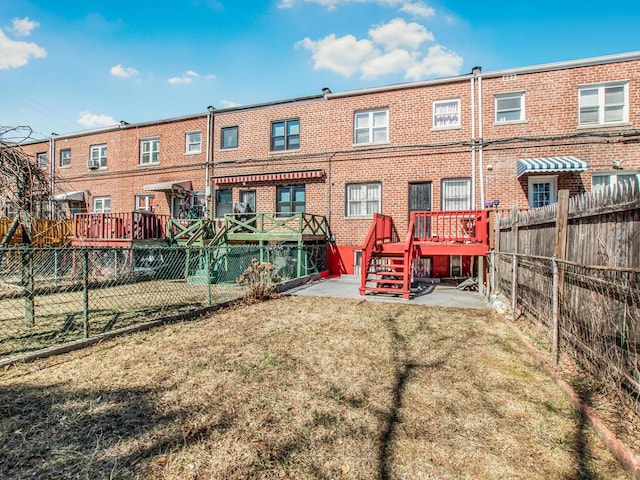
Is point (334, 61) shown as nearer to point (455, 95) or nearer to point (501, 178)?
point (455, 95)

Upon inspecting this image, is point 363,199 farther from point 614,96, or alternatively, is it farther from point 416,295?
point 614,96

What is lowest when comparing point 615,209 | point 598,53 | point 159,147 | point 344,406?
point 344,406

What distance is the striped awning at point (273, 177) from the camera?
14.2 m

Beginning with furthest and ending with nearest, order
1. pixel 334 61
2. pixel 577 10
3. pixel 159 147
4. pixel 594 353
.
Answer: pixel 159 147
pixel 334 61
pixel 577 10
pixel 594 353

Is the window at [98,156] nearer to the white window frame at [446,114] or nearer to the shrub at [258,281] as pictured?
the shrub at [258,281]

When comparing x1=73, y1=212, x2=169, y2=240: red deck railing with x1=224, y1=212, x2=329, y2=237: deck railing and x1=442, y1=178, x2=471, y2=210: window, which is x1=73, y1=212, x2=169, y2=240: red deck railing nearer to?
x1=224, y1=212, x2=329, y2=237: deck railing

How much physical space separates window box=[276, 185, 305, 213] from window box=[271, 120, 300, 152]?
1.80 metres

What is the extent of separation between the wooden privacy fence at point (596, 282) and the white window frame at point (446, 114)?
310 inches

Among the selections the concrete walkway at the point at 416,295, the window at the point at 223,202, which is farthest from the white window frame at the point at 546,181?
the window at the point at 223,202

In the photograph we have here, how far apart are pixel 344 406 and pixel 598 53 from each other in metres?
14.1

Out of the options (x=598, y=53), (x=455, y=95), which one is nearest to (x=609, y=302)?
(x=455, y=95)

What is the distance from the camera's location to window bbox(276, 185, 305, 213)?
585 inches

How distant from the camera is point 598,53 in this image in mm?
11250

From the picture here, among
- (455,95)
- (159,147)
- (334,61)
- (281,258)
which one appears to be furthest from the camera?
(159,147)
